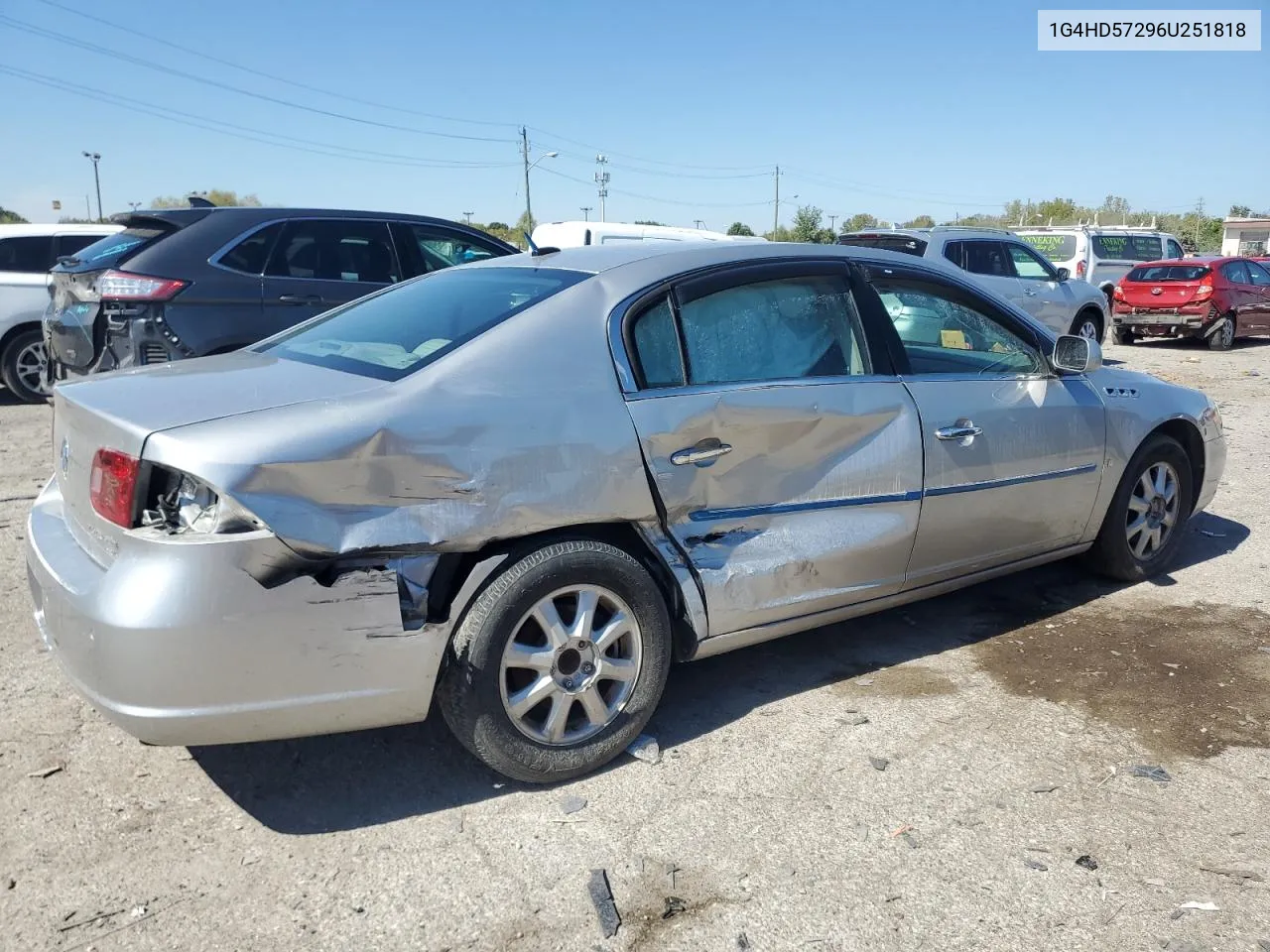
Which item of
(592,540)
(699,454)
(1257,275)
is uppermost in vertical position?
(1257,275)

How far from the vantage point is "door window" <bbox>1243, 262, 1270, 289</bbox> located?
17.4 metres

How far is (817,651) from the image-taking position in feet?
13.8

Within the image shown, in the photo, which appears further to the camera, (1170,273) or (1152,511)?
(1170,273)

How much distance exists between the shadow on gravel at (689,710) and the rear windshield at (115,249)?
4.38 m

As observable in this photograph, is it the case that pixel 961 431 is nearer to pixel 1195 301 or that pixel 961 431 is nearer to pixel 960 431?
pixel 960 431

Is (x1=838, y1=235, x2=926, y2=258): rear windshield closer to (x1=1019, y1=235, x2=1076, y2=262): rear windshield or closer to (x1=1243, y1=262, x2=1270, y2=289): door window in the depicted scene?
(x1=1019, y1=235, x2=1076, y2=262): rear windshield

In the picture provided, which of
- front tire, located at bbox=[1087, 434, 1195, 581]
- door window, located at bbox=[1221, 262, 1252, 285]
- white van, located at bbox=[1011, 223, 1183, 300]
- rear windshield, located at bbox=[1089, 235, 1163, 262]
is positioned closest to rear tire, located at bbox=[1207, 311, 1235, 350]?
door window, located at bbox=[1221, 262, 1252, 285]

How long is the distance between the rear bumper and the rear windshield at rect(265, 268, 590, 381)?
0.73m

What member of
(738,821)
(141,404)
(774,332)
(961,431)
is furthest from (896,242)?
(141,404)

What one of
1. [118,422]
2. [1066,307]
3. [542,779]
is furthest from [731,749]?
[1066,307]

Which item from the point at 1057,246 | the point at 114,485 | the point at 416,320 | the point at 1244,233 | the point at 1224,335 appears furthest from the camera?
the point at 1244,233

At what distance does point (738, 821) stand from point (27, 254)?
9.52m

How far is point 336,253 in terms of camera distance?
7129mm

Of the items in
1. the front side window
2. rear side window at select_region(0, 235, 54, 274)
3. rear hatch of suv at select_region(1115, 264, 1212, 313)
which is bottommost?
the front side window
